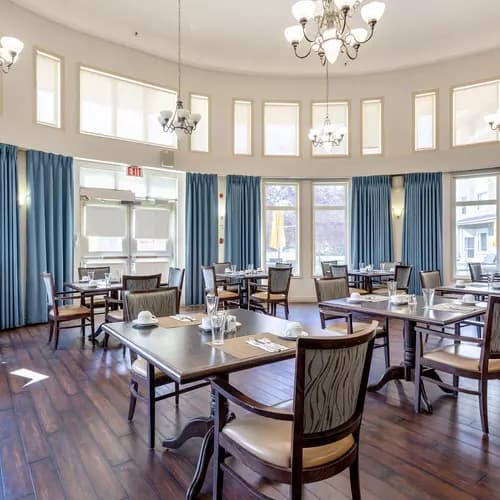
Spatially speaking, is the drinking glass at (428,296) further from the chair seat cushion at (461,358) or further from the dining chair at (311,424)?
the dining chair at (311,424)

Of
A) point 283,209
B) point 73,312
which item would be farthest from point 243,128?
point 73,312

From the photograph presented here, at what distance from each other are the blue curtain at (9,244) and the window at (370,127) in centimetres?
679

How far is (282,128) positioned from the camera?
28.6 ft

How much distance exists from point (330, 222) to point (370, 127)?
2283mm

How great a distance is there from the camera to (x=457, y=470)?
2.25 m

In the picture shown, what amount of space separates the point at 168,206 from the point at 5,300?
11.5 ft

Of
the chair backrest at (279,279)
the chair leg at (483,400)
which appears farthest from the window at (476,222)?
the chair leg at (483,400)

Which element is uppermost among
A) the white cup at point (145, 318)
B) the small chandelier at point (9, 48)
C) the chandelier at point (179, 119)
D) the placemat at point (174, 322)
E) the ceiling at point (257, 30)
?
the ceiling at point (257, 30)

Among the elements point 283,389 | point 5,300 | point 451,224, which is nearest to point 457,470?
point 283,389

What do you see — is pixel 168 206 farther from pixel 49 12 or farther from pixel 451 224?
pixel 451 224

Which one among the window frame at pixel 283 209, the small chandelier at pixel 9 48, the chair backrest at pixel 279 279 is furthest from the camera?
the window frame at pixel 283 209

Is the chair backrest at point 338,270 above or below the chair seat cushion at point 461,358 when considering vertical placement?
above

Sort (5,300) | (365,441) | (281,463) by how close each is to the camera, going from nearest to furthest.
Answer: (281,463)
(365,441)
(5,300)

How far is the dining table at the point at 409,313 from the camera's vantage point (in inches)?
119
